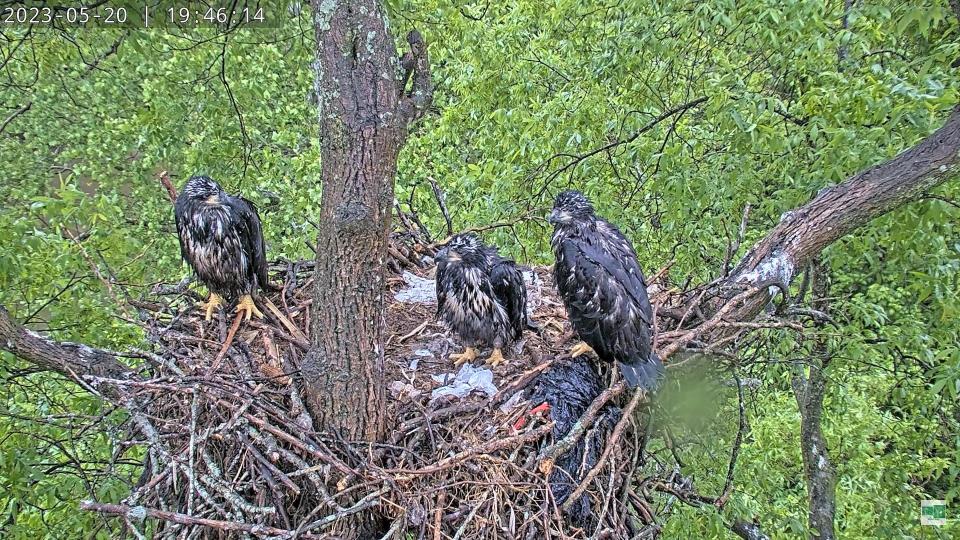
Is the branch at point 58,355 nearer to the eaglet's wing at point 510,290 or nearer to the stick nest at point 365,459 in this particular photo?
the stick nest at point 365,459

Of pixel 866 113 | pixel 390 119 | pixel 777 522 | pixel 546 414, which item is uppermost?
pixel 390 119

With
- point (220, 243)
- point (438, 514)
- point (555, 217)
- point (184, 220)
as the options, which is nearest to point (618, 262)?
point (555, 217)

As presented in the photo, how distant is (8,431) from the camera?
3002 mm

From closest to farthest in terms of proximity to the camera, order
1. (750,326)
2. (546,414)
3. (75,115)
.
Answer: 1. (546,414)
2. (750,326)
3. (75,115)

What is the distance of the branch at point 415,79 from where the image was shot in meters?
1.94

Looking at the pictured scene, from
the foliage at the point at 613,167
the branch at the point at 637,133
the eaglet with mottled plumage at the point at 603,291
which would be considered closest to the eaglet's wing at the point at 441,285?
the eaglet with mottled plumage at the point at 603,291

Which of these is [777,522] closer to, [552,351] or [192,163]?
[552,351]

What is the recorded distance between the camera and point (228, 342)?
2.95 metres

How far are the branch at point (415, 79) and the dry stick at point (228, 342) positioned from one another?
4.96 ft

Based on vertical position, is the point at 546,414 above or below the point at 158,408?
below

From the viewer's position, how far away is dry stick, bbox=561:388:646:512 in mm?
2322

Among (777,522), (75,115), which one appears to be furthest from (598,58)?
(75,115)

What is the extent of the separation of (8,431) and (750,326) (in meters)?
3.79

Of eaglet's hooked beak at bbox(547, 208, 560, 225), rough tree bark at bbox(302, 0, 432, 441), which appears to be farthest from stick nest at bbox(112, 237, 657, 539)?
eaglet's hooked beak at bbox(547, 208, 560, 225)
